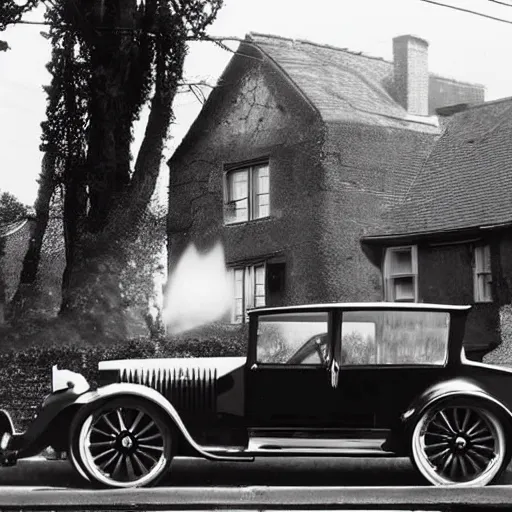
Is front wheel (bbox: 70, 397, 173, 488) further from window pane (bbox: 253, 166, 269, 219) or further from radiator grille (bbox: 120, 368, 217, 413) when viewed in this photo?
window pane (bbox: 253, 166, 269, 219)

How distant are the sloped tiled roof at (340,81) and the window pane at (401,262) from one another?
2719 millimetres

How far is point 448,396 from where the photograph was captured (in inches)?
293

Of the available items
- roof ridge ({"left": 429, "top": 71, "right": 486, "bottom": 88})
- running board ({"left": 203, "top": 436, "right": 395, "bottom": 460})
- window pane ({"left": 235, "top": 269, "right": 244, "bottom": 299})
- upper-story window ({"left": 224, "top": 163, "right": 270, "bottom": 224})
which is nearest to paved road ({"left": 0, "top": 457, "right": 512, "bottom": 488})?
running board ({"left": 203, "top": 436, "right": 395, "bottom": 460})

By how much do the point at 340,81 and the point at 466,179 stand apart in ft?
11.2

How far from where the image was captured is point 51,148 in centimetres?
1967

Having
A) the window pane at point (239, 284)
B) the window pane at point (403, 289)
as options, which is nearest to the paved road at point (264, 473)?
the window pane at point (403, 289)

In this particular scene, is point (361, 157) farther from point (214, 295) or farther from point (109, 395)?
point (109, 395)

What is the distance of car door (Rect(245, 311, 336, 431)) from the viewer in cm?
775

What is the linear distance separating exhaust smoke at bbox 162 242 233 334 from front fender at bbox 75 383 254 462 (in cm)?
1340

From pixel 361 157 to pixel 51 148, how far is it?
611 cm

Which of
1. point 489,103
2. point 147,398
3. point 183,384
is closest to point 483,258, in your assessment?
point 489,103

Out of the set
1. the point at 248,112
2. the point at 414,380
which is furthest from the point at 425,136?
the point at 414,380

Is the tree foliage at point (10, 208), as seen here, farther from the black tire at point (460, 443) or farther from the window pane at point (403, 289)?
the black tire at point (460, 443)

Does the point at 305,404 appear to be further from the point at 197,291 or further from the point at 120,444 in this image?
the point at 197,291
